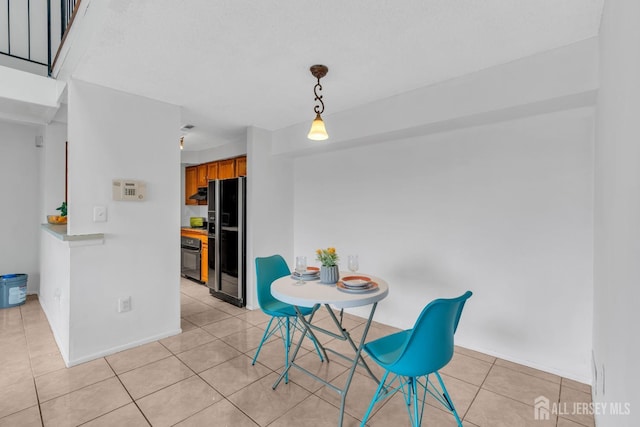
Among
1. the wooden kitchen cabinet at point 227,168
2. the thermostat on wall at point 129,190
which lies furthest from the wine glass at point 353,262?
the wooden kitchen cabinet at point 227,168

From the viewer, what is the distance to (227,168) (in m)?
5.06

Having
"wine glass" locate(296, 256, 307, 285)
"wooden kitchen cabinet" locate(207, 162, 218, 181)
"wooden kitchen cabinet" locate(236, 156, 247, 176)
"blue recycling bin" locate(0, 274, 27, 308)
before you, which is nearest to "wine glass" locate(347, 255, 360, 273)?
"wine glass" locate(296, 256, 307, 285)

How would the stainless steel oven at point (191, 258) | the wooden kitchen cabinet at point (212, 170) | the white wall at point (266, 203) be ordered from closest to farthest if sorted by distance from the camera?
the white wall at point (266, 203)
the stainless steel oven at point (191, 258)
the wooden kitchen cabinet at point (212, 170)

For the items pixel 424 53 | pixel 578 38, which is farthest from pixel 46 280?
pixel 578 38

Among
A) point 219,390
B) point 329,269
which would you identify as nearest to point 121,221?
point 219,390

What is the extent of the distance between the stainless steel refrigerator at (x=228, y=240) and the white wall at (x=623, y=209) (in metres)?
3.49

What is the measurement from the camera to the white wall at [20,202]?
4047 millimetres

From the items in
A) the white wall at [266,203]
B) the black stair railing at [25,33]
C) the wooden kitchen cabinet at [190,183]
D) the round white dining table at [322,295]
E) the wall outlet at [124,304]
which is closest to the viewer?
the round white dining table at [322,295]

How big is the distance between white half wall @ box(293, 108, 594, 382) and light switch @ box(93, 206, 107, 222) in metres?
2.49

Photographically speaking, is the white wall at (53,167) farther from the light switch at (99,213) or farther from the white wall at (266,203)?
the white wall at (266,203)

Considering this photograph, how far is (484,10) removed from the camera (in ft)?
5.54

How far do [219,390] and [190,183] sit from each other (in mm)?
4761

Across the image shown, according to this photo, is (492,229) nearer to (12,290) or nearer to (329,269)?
(329,269)

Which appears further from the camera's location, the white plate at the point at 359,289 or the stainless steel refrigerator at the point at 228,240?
the stainless steel refrigerator at the point at 228,240
